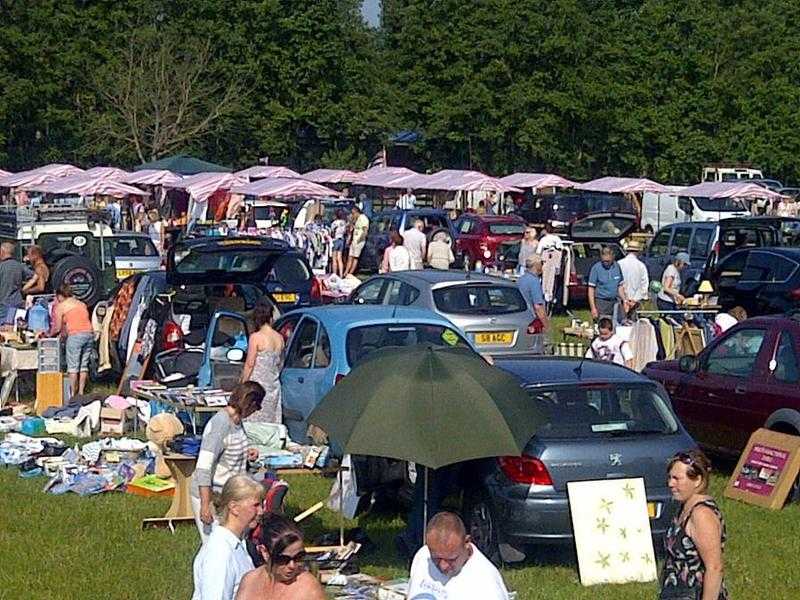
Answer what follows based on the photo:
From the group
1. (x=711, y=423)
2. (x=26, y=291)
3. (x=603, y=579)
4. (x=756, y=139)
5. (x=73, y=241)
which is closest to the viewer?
(x=603, y=579)

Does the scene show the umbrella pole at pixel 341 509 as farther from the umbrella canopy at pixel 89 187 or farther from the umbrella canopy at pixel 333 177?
the umbrella canopy at pixel 333 177

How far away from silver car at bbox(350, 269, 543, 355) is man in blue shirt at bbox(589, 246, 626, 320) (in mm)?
2179

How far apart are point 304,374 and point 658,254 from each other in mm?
16287

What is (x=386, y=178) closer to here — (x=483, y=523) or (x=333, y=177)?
(x=333, y=177)

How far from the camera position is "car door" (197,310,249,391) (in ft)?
48.6

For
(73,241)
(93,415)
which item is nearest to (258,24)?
(73,241)

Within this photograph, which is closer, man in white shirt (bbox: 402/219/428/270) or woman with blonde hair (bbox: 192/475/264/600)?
woman with blonde hair (bbox: 192/475/264/600)

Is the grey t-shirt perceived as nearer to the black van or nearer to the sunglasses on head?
the black van

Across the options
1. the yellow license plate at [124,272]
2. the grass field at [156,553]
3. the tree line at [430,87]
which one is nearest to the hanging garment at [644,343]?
the grass field at [156,553]

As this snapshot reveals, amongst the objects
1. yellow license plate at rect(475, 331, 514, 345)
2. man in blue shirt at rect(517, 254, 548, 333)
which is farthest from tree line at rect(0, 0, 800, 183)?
yellow license plate at rect(475, 331, 514, 345)

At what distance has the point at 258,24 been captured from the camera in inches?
2835

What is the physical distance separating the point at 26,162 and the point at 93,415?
54.7 meters

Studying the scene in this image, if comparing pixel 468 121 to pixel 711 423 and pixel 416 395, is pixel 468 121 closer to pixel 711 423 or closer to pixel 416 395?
pixel 711 423

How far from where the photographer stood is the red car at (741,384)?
41.2 feet
